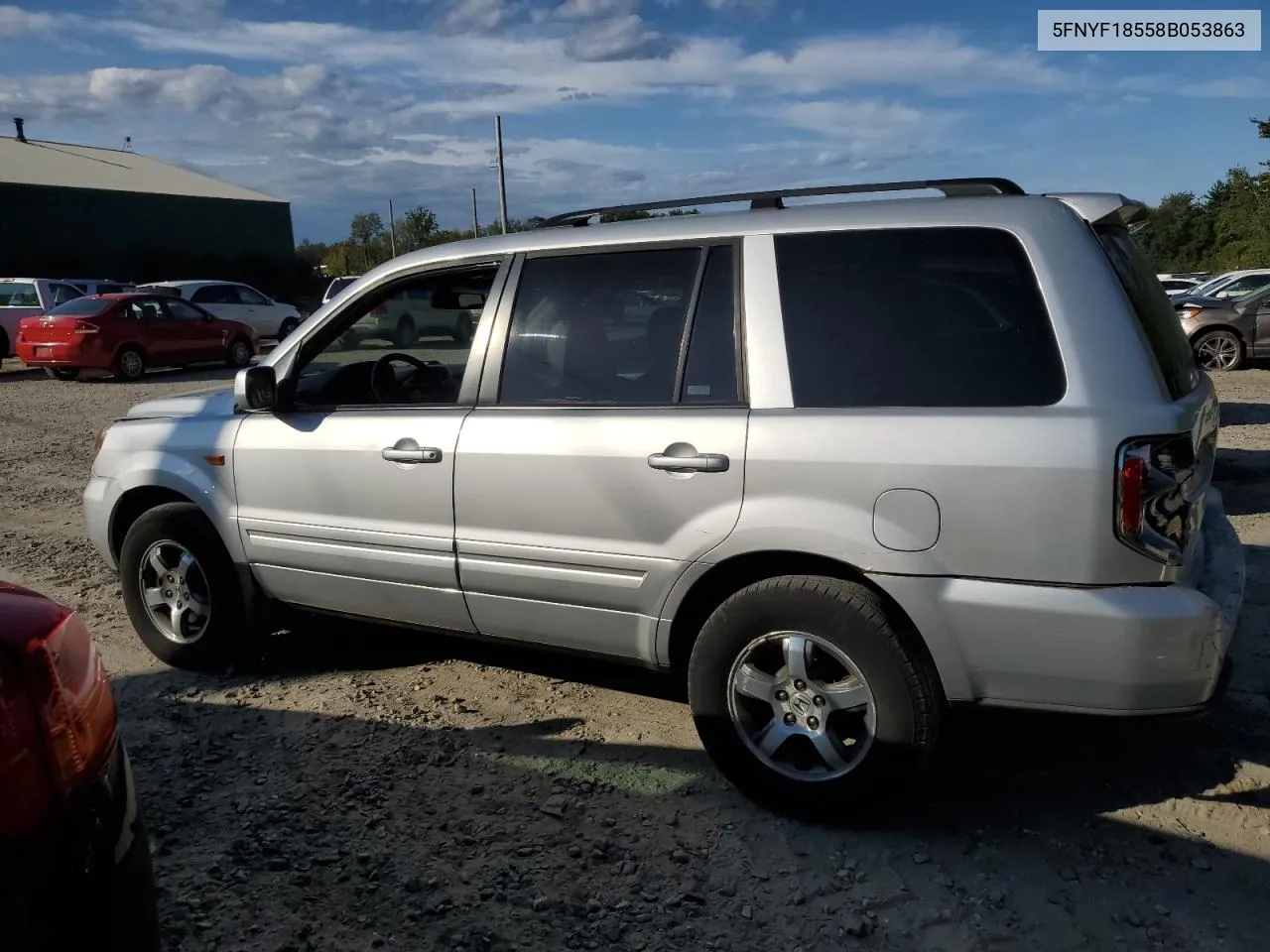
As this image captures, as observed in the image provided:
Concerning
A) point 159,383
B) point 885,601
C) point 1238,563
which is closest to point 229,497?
point 885,601

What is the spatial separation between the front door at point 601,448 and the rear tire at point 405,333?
0.60 metres

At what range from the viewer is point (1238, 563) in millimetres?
3254

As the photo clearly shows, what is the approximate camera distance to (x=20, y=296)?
67.3 feet

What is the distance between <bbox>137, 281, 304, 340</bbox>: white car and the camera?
22.7 m

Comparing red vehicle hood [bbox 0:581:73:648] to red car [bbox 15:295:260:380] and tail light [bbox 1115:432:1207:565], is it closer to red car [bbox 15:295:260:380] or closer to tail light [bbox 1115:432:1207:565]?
tail light [bbox 1115:432:1207:565]

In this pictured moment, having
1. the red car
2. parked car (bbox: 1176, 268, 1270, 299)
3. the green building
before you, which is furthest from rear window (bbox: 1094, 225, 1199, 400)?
the green building

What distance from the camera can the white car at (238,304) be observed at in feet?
74.3

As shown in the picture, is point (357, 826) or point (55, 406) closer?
point (357, 826)

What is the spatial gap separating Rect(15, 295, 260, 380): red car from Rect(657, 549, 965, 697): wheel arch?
1725 centimetres

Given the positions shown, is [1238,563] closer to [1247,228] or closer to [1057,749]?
[1057,749]

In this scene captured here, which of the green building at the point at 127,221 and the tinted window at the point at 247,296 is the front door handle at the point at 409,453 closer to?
the tinted window at the point at 247,296

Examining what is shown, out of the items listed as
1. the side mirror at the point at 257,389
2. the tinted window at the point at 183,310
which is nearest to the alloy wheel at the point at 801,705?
the side mirror at the point at 257,389

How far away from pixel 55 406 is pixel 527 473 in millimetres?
13726

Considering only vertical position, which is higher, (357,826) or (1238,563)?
(1238,563)
